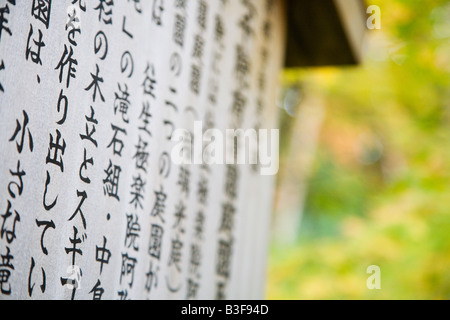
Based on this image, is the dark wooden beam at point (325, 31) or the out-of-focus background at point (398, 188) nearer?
the dark wooden beam at point (325, 31)

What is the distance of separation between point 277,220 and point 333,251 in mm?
4939

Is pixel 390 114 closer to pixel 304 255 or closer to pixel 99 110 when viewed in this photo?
pixel 304 255

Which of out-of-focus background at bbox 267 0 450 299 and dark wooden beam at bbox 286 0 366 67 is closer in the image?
dark wooden beam at bbox 286 0 366 67

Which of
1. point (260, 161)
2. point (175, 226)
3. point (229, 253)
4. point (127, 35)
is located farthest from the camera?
point (260, 161)

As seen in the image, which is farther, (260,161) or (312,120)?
(312,120)

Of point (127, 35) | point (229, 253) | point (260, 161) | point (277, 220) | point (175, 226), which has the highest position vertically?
point (127, 35)

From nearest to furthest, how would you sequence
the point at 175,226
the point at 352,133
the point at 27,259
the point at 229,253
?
the point at 27,259 < the point at 175,226 < the point at 229,253 < the point at 352,133

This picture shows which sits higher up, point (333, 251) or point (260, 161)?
point (260, 161)

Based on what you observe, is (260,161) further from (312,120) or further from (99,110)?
(312,120)

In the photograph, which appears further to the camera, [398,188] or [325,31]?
[398,188]

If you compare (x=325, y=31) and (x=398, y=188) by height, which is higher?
(x=325, y=31)

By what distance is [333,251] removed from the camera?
5719mm

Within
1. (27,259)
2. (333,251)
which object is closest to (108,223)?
(27,259)

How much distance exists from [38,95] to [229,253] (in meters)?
1.49
